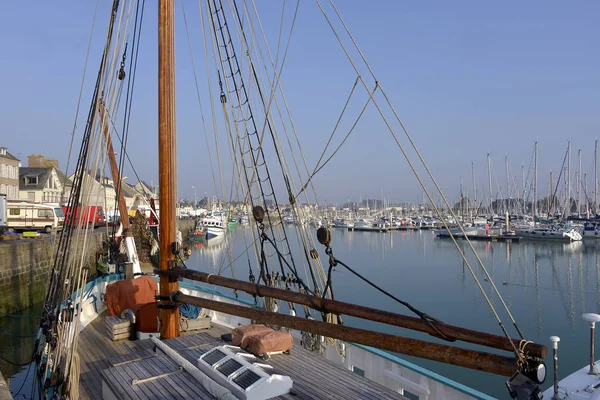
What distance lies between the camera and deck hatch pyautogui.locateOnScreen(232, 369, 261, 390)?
4396 mm

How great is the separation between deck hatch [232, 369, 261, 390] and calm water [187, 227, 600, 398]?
5.39 meters

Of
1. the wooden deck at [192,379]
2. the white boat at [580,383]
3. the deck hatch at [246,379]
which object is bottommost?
the white boat at [580,383]

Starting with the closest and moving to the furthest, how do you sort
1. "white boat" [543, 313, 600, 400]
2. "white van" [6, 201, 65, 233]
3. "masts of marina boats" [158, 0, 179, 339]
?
"masts of marina boats" [158, 0, 179, 339], "white boat" [543, 313, 600, 400], "white van" [6, 201, 65, 233]

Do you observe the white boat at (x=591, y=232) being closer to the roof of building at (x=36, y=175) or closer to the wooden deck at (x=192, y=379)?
the wooden deck at (x=192, y=379)

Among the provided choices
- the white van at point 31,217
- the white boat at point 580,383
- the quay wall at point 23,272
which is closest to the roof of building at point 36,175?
the white van at point 31,217

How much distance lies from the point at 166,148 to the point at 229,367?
3.19 metres

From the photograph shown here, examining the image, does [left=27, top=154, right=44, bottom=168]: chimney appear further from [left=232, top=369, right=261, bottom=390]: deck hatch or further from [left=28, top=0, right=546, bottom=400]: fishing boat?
[left=232, top=369, right=261, bottom=390]: deck hatch

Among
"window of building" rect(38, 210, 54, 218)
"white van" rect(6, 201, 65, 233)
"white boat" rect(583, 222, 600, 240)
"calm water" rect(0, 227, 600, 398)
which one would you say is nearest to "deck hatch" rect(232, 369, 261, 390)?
"calm water" rect(0, 227, 600, 398)

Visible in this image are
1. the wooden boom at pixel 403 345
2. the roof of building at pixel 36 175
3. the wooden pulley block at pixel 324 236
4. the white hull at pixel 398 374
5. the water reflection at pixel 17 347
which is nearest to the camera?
the wooden boom at pixel 403 345

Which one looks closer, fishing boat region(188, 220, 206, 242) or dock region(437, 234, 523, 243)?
dock region(437, 234, 523, 243)

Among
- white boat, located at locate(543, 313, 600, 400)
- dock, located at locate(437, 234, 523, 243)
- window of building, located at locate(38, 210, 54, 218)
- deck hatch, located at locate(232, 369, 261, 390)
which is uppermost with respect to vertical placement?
window of building, located at locate(38, 210, 54, 218)

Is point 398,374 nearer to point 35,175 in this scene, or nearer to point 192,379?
point 192,379

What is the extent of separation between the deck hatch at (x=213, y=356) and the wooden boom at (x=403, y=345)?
565mm

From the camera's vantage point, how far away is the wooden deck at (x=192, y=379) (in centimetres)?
457
